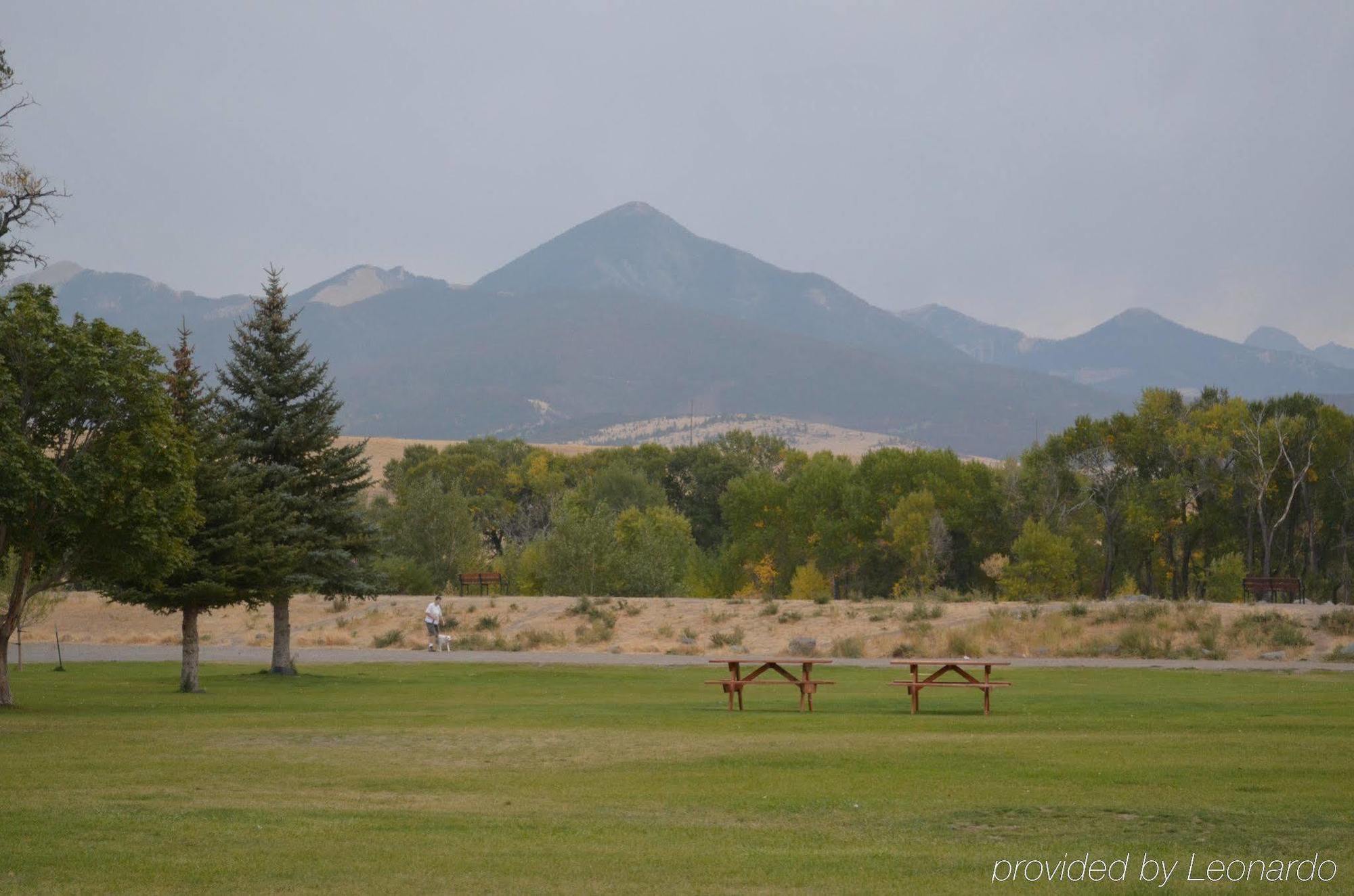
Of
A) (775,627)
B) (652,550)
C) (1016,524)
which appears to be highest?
(1016,524)

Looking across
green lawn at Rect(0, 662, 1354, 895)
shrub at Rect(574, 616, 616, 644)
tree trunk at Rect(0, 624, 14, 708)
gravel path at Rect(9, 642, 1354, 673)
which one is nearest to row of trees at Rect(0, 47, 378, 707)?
tree trunk at Rect(0, 624, 14, 708)

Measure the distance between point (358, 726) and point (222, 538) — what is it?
36.5 feet

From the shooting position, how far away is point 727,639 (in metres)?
50.0

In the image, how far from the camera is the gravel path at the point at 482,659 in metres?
37.3

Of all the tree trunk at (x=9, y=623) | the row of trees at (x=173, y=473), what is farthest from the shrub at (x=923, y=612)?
the tree trunk at (x=9, y=623)

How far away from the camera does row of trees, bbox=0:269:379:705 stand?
74.3 feet

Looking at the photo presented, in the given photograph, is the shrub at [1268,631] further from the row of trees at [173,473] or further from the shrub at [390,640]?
the shrub at [390,640]

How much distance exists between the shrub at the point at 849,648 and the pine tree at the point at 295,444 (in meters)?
16.7

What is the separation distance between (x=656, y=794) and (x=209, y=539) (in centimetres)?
1996

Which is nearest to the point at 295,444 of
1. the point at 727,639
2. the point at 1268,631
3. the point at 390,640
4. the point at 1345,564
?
the point at 390,640

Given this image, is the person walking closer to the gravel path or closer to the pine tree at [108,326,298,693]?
the gravel path

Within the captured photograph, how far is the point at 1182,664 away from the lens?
3753cm

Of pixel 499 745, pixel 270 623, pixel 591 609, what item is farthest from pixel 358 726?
pixel 270 623

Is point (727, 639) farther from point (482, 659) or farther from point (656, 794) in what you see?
point (656, 794)
